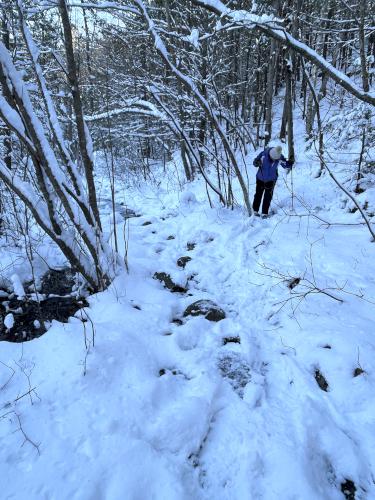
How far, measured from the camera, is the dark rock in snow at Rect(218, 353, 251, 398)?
8.55 feet

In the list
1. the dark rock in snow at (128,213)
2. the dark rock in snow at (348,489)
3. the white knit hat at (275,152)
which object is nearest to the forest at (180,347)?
the dark rock in snow at (348,489)

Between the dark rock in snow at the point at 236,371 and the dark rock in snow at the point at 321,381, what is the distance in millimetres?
519

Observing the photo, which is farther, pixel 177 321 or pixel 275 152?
pixel 275 152

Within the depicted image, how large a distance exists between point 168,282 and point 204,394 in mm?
1988

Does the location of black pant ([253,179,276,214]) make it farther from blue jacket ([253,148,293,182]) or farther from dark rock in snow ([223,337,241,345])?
dark rock in snow ([223,337,241,345])

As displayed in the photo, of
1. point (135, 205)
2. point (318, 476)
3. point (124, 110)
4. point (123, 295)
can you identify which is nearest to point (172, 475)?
point (318, 476)

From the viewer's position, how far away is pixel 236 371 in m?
2.74

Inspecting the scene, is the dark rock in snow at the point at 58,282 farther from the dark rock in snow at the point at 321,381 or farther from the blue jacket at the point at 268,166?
the blue jacket at the point at 268,166

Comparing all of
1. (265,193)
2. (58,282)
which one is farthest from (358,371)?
(265,193)

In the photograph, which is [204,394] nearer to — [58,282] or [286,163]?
[58,282]

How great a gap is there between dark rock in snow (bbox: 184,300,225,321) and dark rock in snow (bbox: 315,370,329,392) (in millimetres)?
1095

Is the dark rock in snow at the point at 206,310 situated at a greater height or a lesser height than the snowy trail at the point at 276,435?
lesser

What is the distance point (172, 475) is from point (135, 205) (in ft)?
23.0

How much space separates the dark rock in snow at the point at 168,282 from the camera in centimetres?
416
